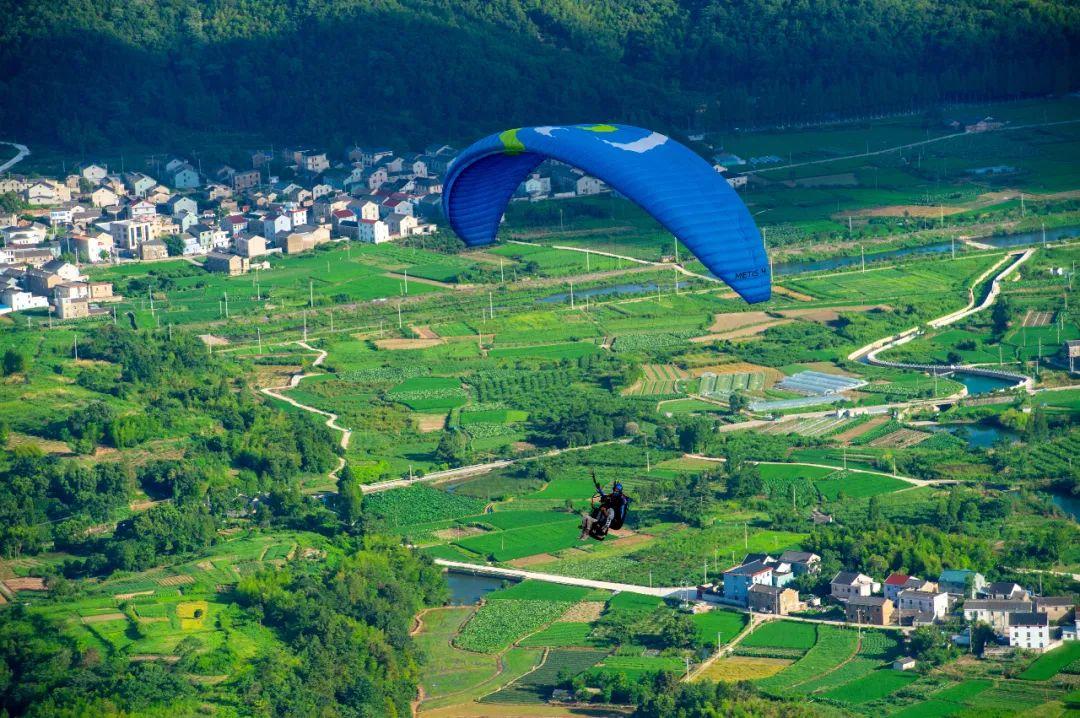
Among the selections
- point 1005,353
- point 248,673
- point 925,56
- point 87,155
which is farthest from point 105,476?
point 925,56

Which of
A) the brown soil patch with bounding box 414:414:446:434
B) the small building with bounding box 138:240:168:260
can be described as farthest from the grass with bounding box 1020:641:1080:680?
the small building with bounding box 138:240:168:260

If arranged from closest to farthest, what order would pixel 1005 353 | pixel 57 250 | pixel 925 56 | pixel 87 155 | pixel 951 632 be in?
pixel 951 632, pixel 1005 353, pixel 57 250, pixel 87 155, pixel 925 56

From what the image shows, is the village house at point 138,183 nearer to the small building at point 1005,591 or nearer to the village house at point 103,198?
the village house at point 103,198

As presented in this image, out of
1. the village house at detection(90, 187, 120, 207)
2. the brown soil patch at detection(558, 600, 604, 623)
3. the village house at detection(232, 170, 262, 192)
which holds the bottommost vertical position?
the brown soil patch at detection(558, 600, 604, 623)

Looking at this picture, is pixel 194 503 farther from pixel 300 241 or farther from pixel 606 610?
pixel 300 241

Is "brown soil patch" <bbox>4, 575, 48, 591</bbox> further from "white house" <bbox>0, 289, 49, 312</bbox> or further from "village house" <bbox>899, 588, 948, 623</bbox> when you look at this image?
"white house" <bbox>0, 289, 49, 312</bbox>

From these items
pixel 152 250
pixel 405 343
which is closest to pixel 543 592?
pixel 405 343
